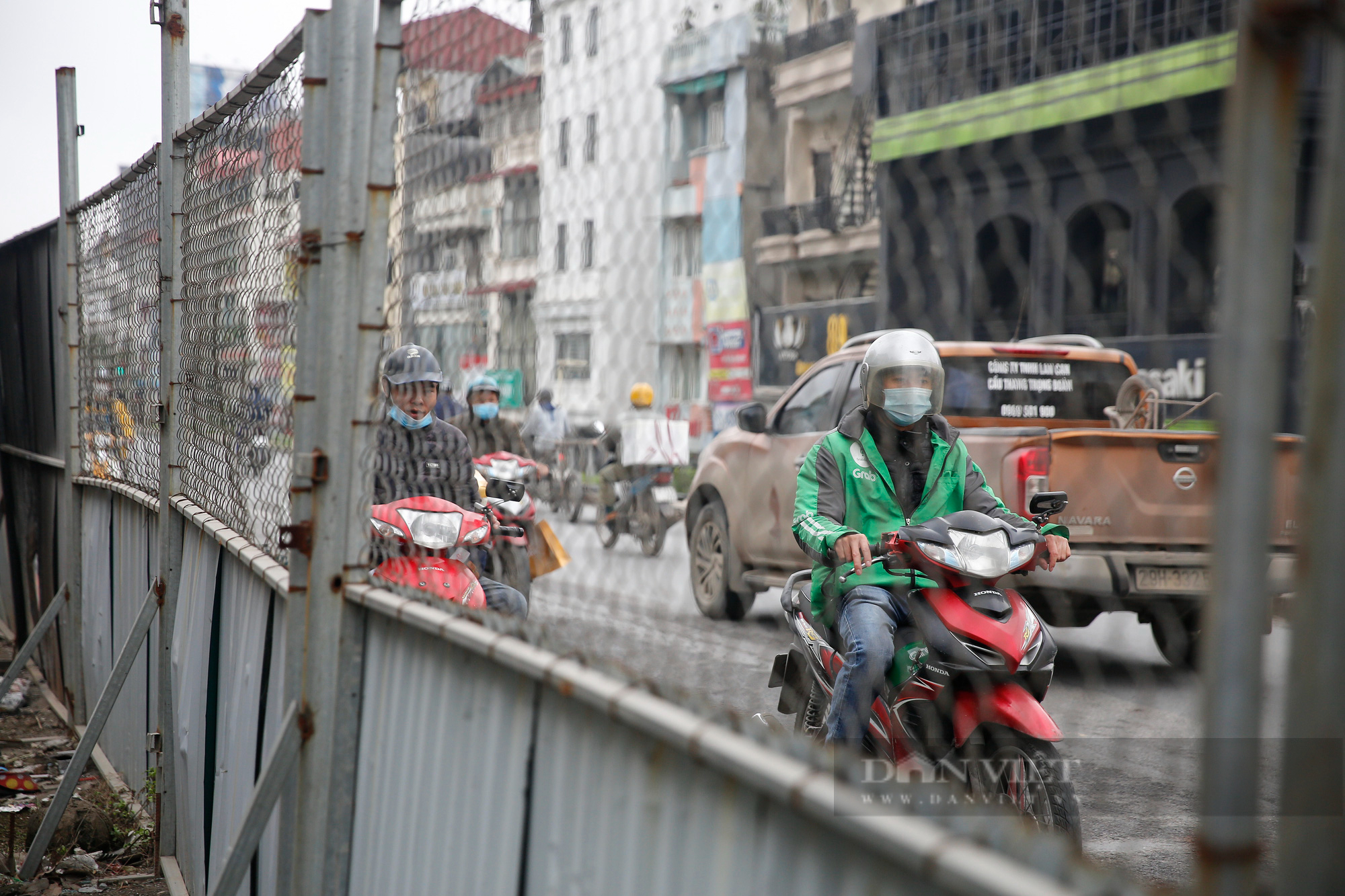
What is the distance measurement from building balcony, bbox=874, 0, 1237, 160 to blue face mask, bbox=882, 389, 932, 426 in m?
1.72

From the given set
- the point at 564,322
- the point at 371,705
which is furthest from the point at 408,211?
the point at 371,705

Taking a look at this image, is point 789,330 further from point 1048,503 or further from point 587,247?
point 1048,503

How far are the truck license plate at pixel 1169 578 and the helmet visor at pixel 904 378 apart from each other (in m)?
0.81

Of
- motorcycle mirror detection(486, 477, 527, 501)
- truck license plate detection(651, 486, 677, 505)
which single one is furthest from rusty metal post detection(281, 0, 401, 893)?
truck license plate detection(651, 486, 677, 505)

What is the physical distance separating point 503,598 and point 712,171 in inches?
122

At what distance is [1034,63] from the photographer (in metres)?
1.56

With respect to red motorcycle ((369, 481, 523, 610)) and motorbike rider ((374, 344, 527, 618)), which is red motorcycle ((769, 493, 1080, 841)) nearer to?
red motorcycle ((369, 481, 523, 610))

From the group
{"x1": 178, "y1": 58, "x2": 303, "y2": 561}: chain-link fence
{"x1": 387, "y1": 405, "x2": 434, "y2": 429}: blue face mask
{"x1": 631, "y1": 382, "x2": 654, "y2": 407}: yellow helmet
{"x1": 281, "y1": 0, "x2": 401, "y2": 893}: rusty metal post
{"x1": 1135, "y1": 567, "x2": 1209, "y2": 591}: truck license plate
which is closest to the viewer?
{"x1": 631, "y1": 382, "x2": 654, "y2": 407}: yellow helmet

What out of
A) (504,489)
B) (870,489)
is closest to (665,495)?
(504,489)

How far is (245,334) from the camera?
146 inches

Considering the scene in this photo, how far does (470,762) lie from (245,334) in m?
1.96

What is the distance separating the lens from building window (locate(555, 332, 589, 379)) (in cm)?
194

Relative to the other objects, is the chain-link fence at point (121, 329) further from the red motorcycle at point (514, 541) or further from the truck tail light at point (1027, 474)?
the truck tail light at point (1027, 474)

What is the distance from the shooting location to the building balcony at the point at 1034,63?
53.5 inches
